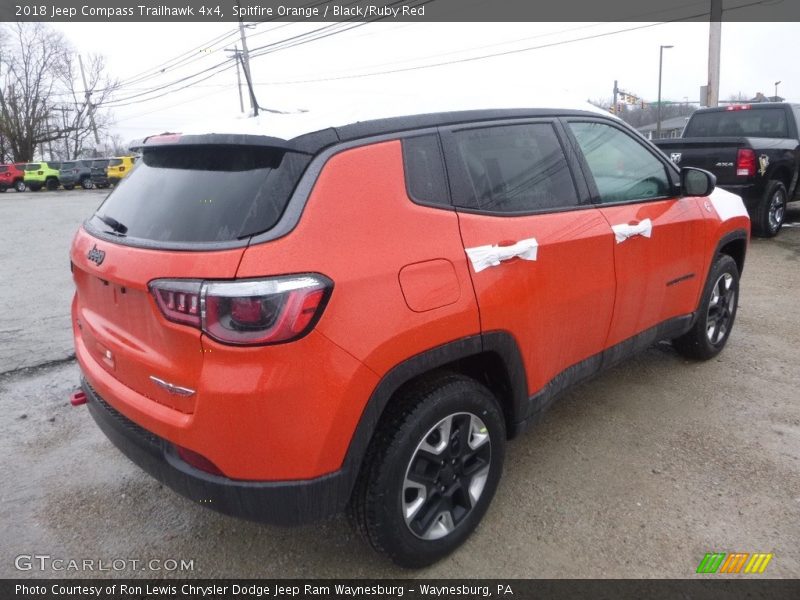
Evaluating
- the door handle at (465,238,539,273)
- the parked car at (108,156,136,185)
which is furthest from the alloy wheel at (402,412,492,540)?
the parked car at (108,156,136,185)

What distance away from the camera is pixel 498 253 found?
234cm

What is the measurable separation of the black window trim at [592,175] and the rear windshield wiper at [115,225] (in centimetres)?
204

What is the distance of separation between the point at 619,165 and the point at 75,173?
3693 centimetres

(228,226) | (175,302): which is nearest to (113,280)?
(175,302)

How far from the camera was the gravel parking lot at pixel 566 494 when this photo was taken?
2.42m

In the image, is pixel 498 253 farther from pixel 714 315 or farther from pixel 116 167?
pixel 116 167

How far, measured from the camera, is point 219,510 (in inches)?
77.7

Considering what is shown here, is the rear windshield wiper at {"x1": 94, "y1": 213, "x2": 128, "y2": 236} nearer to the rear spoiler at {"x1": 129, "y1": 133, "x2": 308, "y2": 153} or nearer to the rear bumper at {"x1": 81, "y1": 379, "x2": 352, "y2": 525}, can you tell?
the rear spoiler at {"x1": 129, "y1": 133, "x2": 308, "y2": 153}

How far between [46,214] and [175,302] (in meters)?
18.2

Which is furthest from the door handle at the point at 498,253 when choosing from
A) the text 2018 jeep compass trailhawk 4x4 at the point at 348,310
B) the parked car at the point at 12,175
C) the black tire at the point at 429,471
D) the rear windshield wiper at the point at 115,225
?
the parked car at the point at 12,175

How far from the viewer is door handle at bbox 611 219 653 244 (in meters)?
2.96

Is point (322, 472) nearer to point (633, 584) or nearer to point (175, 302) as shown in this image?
point (175, 302)

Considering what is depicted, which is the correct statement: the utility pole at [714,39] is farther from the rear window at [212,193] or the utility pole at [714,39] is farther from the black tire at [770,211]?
the rear window at [212,193]

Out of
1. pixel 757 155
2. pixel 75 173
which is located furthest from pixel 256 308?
pixel 75 173
